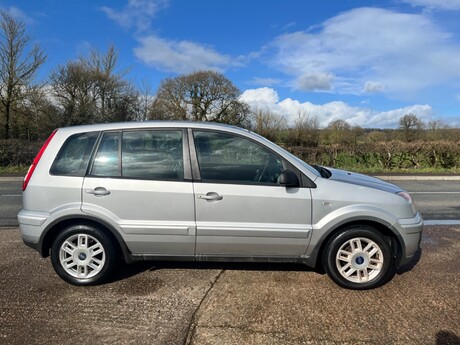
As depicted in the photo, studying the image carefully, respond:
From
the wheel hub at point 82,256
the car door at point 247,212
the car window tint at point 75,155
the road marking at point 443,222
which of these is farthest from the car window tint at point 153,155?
the road marking at point 443,222

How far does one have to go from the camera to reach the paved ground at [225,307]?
2742 millimetres

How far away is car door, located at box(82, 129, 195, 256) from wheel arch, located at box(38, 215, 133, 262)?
0.20 feet

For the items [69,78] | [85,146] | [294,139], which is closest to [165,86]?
[69,78]

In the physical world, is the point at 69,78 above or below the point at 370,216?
above

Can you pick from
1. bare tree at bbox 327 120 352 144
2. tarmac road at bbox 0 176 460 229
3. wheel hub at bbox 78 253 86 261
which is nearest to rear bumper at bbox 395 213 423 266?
wheel hub at bbox 78 253 86 261

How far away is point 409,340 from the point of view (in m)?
2.69

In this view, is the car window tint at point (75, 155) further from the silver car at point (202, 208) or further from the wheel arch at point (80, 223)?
the wheel arch at point (80, 223)

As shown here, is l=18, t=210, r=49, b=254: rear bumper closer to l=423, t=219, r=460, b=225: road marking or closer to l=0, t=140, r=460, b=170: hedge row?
l=423, t=219, r=460, b=225: road marking

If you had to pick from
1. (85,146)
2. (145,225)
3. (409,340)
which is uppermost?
(85,146)

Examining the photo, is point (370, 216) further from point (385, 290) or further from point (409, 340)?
point (409, 340)

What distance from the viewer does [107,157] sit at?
3.63 m

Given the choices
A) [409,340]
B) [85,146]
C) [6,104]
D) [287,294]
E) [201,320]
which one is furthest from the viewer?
[6,104]

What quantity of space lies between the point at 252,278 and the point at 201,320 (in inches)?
39.0

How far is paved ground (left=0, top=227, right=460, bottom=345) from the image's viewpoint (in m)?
2.74
